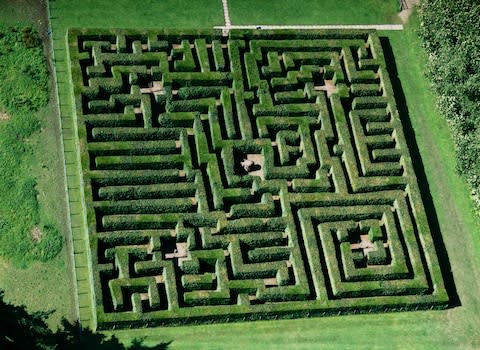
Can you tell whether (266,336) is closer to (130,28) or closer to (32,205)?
(32,205)

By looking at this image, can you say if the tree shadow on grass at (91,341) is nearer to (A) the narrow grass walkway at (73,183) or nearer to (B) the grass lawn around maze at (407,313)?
(B) the grass lawn around maze at (407,313)

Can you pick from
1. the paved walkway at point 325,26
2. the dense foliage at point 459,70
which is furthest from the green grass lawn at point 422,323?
the paved walkway at point 325,26

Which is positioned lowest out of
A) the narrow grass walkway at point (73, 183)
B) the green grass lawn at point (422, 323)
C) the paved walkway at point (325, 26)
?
the green grass lawn at point (422, 323)

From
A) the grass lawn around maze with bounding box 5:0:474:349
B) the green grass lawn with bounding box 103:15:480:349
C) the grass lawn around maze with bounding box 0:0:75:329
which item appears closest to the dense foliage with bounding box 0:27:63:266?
the grass lawn around maze with bounding box 0:0:75:329

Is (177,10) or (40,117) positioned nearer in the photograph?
(40,117)

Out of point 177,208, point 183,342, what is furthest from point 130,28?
point 183,342

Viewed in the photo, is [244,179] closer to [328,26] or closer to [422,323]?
[422,323]

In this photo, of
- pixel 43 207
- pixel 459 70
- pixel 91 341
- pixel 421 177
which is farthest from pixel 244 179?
pixel 459 70
